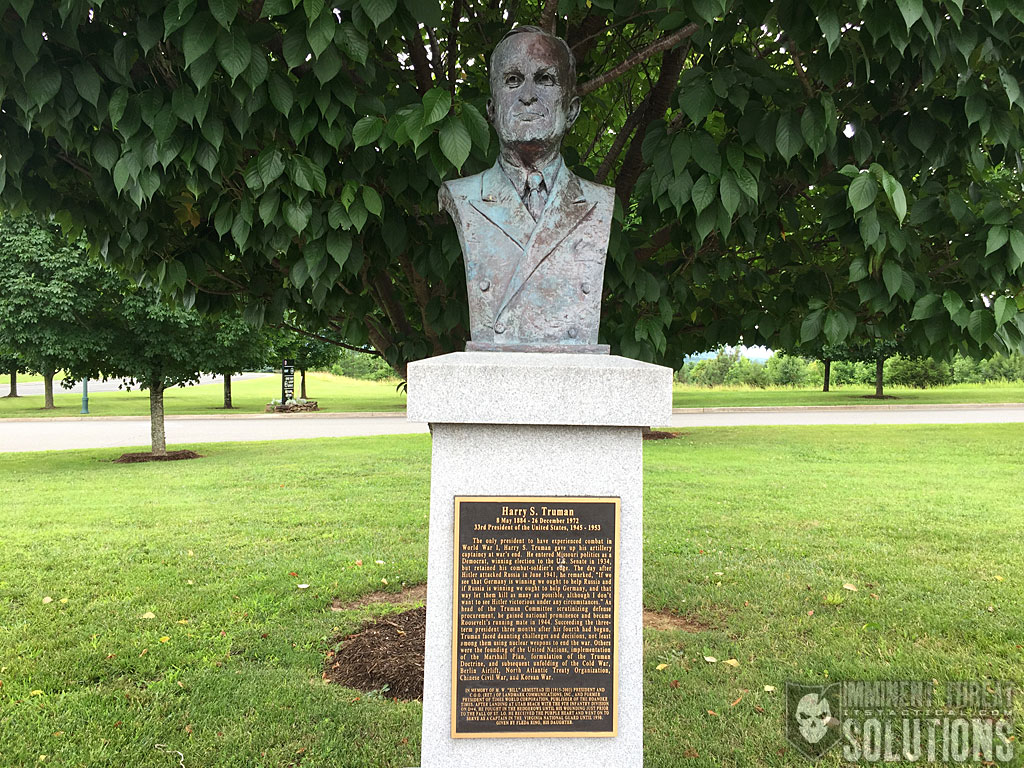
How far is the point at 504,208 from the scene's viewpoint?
313cm

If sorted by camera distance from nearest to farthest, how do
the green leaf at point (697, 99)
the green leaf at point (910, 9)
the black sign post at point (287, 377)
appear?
the green leaf at point (910, 9) < the green leaf at point (697, 99) < the black sign post at point (287, 377)

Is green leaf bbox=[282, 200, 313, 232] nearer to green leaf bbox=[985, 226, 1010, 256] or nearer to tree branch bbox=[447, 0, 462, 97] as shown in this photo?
tree branch bbox=[447, 0, 462, 97]

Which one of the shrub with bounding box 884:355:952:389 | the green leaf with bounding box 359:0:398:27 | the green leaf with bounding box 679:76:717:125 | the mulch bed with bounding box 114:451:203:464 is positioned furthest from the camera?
the shrub with bounding box 884:355:952:389

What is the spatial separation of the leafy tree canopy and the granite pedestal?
2.44ft

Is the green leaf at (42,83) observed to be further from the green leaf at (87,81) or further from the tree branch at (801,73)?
the tree branch at (801,73)

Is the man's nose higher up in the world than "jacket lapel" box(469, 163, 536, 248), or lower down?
higher up

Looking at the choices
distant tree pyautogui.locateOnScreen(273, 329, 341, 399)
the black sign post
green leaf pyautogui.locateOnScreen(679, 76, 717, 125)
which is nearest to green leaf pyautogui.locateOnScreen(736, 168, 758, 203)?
green leaf pyautogui.locateOnScreen(679, 76, 717, 125)

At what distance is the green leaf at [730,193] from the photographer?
2.81 meters

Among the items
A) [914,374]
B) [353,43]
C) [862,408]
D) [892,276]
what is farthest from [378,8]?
[914,374]

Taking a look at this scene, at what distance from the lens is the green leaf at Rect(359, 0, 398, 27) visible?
243 centimetres

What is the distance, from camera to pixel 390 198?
3.45 meters

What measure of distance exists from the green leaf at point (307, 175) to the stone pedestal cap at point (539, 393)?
2.75ft

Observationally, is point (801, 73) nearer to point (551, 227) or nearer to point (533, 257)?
point (551, 227)

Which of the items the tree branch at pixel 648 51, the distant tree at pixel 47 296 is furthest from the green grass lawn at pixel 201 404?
the tree branch at pixel 648 51
